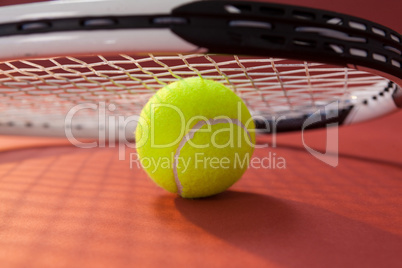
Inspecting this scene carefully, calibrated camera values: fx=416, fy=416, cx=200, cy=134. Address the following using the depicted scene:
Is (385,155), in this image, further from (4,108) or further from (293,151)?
(4,108)

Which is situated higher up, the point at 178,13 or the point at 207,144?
the point at 178,13

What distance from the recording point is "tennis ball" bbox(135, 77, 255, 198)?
61cm

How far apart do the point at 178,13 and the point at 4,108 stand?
3.14 ft

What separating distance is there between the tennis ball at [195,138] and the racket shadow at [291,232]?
0.04m

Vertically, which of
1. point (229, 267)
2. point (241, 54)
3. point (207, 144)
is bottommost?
point (229, 267)

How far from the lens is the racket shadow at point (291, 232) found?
469 mm

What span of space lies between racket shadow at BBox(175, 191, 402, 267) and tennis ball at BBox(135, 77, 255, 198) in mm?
44

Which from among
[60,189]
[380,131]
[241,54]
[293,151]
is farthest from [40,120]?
[380,131]

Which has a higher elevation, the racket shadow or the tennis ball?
the tennis ball

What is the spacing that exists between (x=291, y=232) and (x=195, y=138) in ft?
0.62

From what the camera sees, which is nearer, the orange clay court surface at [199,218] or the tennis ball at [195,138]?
the orange clay court surface at [199,218]

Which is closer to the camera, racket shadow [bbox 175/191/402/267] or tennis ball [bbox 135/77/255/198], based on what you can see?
racket shadow [bbox 175/191/402/267]

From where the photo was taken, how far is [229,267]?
0.44 m

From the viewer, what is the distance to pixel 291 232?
539mm
